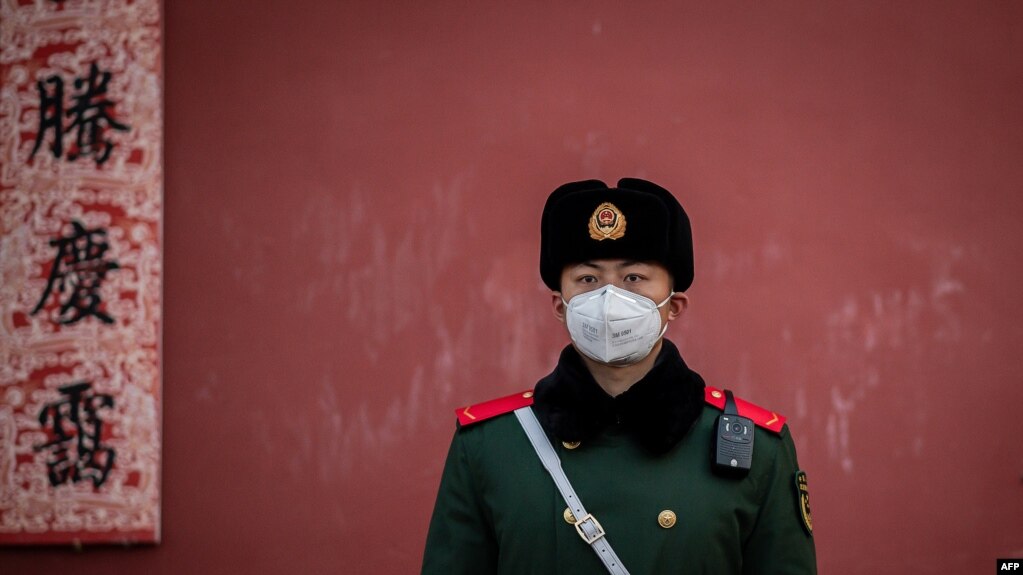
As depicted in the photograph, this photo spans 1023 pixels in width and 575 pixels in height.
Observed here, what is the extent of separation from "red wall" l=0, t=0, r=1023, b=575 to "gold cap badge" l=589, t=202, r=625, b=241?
1.33 metres

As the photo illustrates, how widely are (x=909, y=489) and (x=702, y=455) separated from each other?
1.59 m

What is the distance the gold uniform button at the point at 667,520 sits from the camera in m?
1.74

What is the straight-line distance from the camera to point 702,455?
1820mm

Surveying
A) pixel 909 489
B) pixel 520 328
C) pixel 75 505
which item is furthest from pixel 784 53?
pixel 75 505

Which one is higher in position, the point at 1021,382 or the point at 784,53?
the point at 784,53

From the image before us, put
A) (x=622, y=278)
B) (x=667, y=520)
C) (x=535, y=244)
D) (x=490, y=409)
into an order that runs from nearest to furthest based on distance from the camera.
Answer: (x=667, y=520), (x=622, y=278), (x=490, y=409), (x=535, y=244)

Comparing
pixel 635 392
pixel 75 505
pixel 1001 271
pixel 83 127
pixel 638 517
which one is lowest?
pixel 75 505

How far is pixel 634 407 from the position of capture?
181cm

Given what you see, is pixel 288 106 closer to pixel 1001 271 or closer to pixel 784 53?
pixel 784 53

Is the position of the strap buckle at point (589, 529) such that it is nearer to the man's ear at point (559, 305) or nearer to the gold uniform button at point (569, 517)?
the gold uniform button at point (569, 517)

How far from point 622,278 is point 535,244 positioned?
134cm

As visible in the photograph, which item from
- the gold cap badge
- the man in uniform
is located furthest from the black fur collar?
the gold cap badge

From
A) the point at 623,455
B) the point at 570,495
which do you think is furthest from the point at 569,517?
the point at 623,455

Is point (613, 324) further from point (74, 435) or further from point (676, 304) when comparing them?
point (74, 435)
